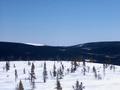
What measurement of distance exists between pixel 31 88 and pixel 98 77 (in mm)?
54062

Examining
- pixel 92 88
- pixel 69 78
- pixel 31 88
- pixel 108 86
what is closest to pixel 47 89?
pixel 31 88

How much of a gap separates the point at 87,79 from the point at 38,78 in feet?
103

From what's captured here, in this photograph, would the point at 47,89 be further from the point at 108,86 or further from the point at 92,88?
the point at 108,86

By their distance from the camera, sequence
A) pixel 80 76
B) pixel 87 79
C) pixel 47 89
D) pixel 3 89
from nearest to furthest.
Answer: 1. pixel 47 89
2. pixel 3 89
3. pixel 87 79
4. pixel 80 76

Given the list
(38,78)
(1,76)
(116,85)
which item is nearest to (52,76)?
(38,78)

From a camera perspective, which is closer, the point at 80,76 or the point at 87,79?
the point at 87,79

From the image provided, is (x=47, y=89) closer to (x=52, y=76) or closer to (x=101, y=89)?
(x=101, y=89)

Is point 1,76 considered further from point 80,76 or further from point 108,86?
point 108,86

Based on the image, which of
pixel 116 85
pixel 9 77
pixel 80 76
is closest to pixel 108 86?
pixel 116 85

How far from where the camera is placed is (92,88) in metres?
141

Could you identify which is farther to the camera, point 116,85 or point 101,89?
point 116,85

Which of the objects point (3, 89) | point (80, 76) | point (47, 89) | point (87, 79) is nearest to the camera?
point (47, 89)

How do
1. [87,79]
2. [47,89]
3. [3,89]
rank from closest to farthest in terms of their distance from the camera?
[47,89] < [3,89] < [87,79]

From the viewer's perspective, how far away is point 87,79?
17625cm
